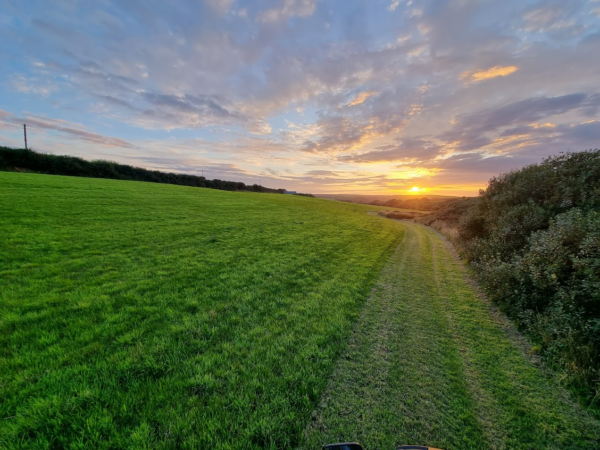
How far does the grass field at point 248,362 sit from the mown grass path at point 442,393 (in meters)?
0.03

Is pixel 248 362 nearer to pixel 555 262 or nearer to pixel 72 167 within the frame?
pixel 555 262

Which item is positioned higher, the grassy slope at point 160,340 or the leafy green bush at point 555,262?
the leafy green bush at point 555,262

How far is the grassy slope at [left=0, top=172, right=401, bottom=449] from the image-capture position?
11.4 ft

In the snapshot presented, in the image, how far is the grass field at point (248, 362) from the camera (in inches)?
141

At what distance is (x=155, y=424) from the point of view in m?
3.48

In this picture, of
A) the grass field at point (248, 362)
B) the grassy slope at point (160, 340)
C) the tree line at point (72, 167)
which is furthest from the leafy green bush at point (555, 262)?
the tree line at point (72, 167)

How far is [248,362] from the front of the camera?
496cm

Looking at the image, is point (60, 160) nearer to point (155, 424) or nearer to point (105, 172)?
point (105, 172)

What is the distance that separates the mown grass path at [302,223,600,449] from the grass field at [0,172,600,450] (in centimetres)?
3

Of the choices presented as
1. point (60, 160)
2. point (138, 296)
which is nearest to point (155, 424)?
point (138, 296)

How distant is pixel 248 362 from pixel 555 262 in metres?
10.00

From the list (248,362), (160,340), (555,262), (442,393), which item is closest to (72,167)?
(160,340)

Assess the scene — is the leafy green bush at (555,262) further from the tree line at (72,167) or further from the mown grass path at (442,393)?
the tree line at (72,167)

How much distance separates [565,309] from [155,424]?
1036 cm
